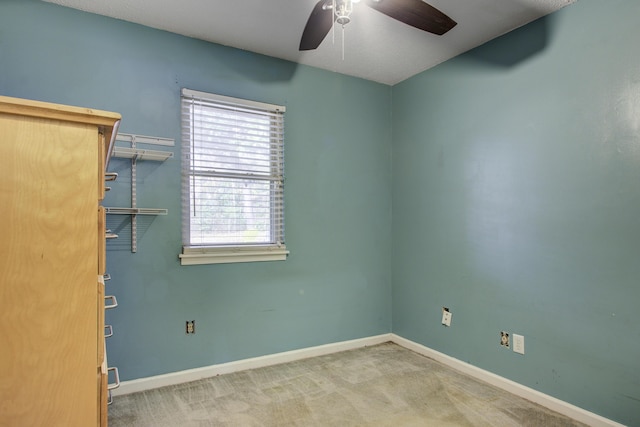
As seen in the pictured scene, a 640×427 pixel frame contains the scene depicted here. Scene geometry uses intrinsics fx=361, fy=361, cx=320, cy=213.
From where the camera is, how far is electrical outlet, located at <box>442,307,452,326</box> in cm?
299

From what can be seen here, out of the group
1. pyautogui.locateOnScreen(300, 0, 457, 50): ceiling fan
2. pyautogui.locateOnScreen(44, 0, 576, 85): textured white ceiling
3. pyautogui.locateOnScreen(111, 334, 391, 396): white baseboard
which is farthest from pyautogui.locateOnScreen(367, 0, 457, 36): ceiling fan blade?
pyautogui.locateOnScreen(111, 334, 391, 396): white baseboard

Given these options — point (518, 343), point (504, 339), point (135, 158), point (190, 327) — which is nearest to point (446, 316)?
point (504, 339)

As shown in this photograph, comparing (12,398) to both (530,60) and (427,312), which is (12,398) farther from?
(530,60)

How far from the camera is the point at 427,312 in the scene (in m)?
3.19

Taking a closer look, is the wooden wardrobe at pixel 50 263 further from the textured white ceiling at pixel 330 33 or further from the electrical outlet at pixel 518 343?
the electrical outlet at pixel 518 343

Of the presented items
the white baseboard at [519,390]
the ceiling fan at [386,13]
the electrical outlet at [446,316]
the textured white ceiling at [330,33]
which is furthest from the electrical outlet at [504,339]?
the textured white ceiling at [330,33]

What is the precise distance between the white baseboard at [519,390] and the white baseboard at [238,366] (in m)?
0.50

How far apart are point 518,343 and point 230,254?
2153 mm

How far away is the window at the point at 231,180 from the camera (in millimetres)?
2674

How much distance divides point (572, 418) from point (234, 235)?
2.52 m

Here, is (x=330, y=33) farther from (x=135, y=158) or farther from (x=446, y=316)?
(x=446, y=316)

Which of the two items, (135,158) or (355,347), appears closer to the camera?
(135,158)

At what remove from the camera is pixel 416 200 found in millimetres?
3338

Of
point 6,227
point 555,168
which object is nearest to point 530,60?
point 555,168
